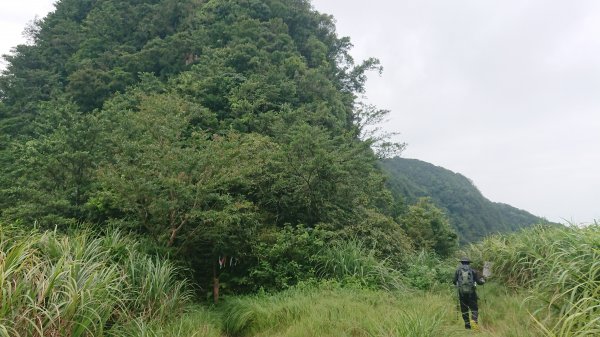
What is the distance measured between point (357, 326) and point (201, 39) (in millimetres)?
27238

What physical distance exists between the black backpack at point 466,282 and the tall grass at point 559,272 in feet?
2.89

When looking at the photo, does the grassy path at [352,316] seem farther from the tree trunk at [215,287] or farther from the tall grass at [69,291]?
the tree trunk at [215,287]

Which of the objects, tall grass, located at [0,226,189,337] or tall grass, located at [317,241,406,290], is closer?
tall grass, located at [0,226,189,337]

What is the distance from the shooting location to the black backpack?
6625 millimetres

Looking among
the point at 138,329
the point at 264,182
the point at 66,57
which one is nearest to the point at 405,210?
the point at 264,182

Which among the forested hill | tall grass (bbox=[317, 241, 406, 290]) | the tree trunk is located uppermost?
the forested hill

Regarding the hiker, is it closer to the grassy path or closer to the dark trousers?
the dark trousers

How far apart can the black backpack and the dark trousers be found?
2.7 inches

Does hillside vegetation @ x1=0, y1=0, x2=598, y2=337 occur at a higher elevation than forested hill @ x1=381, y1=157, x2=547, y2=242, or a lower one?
lower

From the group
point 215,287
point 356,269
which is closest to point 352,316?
point 356,269

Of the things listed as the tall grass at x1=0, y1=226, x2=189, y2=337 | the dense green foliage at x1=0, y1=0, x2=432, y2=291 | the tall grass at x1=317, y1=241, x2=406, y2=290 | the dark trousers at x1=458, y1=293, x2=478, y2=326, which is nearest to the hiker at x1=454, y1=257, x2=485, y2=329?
the dark trousers at x1=458, y1=293, x2=478, y2=326

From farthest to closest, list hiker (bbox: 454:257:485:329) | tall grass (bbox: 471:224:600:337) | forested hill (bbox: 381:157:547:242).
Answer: forested hill (bbox: 381:157:547:242) → hiker (bbox: 454:257:485:329) → tall grass (bbox: 471:224:600:337)

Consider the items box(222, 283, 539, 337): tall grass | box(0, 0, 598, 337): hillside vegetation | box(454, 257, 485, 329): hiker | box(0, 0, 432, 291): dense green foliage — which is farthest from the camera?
box(0, 0, 432, 291): dense green foliage

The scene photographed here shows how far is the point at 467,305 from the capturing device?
21.9ft
